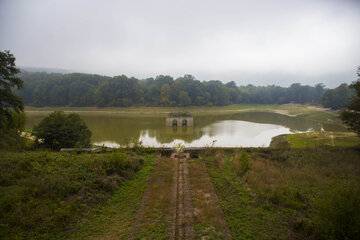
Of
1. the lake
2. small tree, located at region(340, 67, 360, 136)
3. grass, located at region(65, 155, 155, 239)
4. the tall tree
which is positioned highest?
the tall tree

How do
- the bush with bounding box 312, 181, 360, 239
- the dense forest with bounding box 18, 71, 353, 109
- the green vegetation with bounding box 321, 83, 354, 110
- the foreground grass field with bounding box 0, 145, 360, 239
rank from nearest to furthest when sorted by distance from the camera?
the bush with bounding box 312, 181, 360, 239
the foreground grass field with bounding box 0, 145, 360, 239
the green vegetation with bounding box 321, 83, 354, 110
the dense forest with bounding box 18, 71, 353, 109

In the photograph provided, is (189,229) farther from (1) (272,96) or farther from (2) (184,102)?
(1) (272,96)

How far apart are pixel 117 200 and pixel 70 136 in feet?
32.1

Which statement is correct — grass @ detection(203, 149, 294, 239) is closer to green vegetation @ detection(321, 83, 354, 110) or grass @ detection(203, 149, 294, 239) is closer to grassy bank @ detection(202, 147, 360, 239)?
grassy bank @ detection(202, 147, 360, 239)

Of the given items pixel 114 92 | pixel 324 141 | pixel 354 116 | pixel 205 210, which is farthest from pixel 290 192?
pixel 114 92

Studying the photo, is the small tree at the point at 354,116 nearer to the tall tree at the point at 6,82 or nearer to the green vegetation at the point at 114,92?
the tall tree at the point at 6,82

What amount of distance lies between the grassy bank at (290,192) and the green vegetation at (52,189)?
3.78m

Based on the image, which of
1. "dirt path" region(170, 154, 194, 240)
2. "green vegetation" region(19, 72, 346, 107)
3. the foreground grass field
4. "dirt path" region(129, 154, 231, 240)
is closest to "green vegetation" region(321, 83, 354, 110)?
"green vegetation" region(19, 72, 346, 107)

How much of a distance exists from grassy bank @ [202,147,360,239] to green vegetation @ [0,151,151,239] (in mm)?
3780

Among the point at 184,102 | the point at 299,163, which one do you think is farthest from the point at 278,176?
the point at 184,102

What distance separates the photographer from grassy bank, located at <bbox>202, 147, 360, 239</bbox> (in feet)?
14.9

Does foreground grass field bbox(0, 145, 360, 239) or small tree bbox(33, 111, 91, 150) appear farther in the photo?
small tree bbox(33, 111, 91, 150)

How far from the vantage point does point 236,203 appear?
6691 mm

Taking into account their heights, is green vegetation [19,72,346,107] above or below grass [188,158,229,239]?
above
